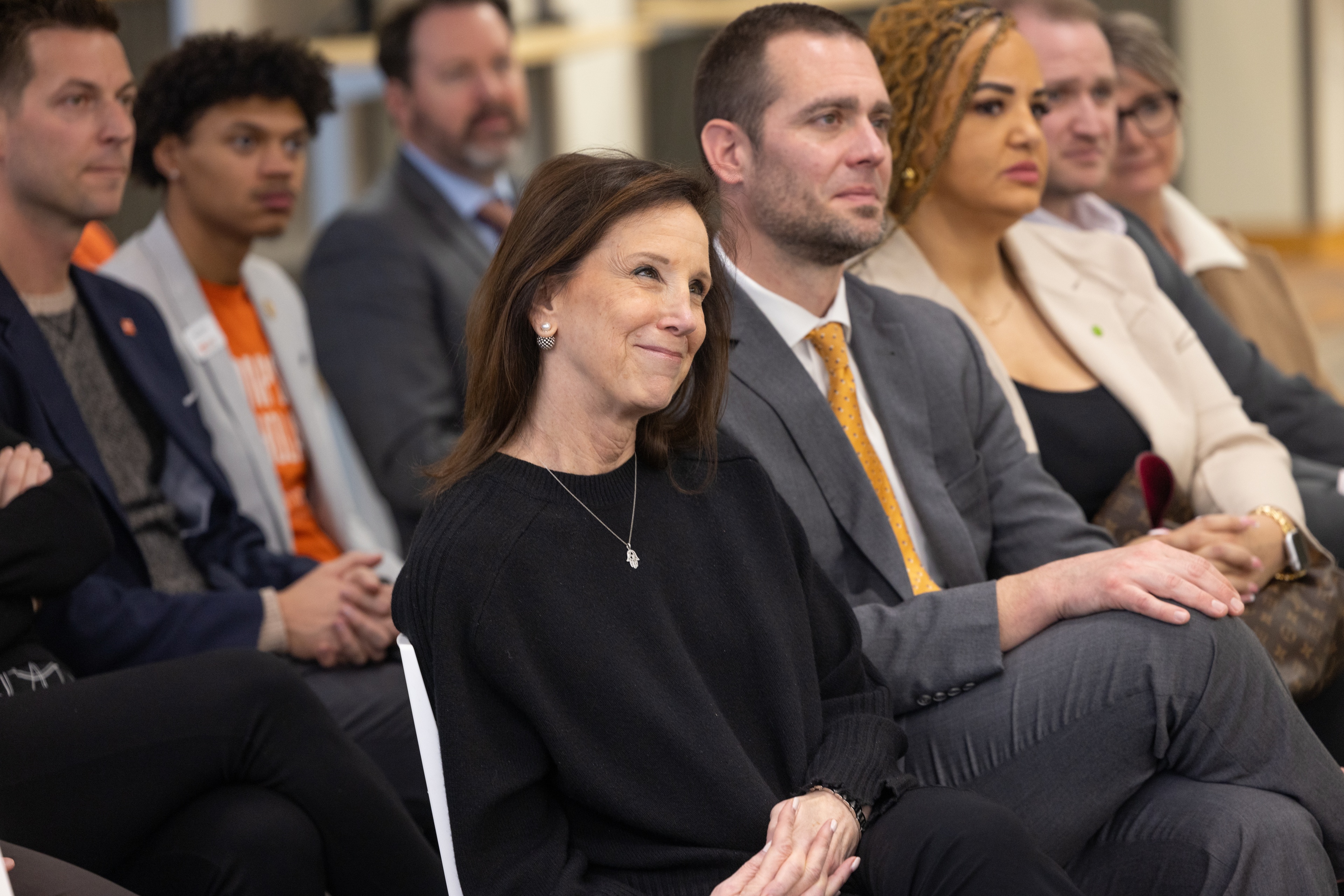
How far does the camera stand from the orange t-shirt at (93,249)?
3.07 metres

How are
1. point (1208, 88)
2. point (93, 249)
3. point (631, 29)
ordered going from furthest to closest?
point (631, 29) < point (1208, 88) < point (93, 249)

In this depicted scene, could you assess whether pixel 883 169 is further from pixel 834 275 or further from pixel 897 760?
pixel 897 760

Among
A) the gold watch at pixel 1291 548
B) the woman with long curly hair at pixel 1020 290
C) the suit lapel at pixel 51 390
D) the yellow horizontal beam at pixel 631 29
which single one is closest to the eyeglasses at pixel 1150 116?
the woman with long curly hair at pixel 1020 290

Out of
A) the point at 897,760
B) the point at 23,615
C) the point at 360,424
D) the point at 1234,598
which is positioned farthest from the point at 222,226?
the point at 1234,598

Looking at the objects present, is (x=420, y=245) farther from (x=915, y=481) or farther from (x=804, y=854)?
(x=804, y=854)

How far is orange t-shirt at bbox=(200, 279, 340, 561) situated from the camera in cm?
→ 288

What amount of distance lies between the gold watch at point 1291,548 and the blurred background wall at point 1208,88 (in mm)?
6009

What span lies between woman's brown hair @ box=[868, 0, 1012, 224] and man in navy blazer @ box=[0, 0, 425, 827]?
120 cm

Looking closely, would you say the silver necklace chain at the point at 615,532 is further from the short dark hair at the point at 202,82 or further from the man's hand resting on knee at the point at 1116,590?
the short dark hair at the point at 202,82

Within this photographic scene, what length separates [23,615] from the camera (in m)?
1.93

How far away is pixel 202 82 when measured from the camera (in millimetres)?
2936

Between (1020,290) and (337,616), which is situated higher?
(1020,290)

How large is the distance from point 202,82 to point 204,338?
0.59m

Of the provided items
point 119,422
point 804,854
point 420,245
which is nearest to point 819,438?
point 804,854
